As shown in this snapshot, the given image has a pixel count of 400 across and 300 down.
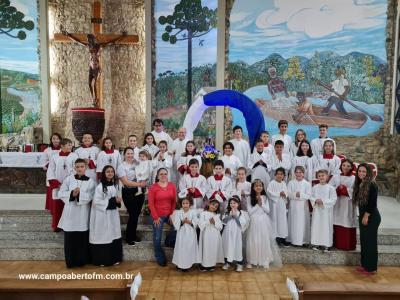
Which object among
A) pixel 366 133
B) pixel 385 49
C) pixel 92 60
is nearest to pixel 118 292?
pixel 92 60

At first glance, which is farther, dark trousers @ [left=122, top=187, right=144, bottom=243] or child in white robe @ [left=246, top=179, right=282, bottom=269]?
dark trousers @ [left=122, top=187, right=144, bottom=243]

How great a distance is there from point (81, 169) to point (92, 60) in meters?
4.92

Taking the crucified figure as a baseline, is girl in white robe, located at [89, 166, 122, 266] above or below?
below

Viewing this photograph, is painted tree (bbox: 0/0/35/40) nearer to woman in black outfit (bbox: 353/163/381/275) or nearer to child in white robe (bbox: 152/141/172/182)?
child in white robe (bbox: 152/141/172/182)

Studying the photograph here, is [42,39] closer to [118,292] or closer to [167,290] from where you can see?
[167,290]

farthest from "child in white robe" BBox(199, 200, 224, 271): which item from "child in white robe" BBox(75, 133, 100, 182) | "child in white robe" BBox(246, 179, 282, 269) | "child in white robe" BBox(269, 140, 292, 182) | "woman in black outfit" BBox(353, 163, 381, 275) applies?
"woman in black outfit" BBox(353, 163, 381, 275)

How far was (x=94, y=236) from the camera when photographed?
5.45m

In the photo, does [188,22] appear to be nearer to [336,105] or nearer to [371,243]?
[336,105]

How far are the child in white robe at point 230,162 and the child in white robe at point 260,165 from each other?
302 mm

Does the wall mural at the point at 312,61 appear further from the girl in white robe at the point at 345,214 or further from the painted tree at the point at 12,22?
the painted tree at the point at 12,22

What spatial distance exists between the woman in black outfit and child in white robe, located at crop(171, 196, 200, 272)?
7.93 ft

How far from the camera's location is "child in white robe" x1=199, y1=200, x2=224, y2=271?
535 centimetres

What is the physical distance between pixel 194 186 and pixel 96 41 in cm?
550

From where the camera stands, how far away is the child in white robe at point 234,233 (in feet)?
17.8
